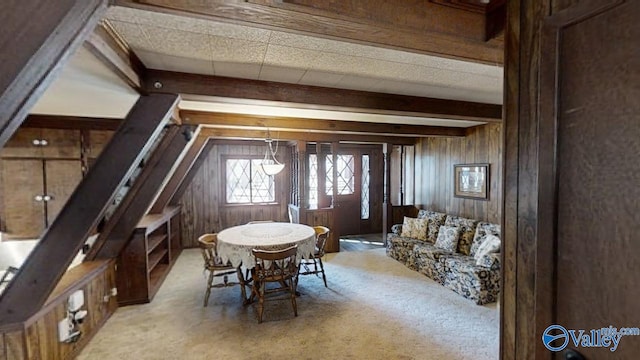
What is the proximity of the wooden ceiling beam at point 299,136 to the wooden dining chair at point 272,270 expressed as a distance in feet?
7.67

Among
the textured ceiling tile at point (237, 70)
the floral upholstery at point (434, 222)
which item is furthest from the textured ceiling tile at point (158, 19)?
the floral upholstery at point (434, 222)

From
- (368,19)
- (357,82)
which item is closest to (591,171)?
(368,19)

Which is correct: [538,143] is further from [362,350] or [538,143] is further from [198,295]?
[198,295]

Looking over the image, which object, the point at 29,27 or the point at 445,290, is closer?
the point at 29,27

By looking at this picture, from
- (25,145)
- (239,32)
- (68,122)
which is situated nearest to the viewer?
(239,32)

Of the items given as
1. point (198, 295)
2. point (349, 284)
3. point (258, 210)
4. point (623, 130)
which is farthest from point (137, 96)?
point (258, 210)

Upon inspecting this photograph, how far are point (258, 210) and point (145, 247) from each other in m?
3.31

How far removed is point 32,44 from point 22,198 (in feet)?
11.3

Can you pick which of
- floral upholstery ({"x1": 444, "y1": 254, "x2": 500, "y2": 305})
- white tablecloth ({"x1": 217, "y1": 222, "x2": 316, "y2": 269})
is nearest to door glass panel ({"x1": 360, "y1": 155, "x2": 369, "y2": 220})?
white tablecloth ({"x1": 217, "y1": 222, "x2": 316, "y2": 269})

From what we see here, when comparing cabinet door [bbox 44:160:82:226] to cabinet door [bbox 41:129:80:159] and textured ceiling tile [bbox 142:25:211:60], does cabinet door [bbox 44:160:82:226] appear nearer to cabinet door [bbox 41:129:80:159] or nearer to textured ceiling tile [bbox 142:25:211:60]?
cabinet door [bbox 41:129:80:159]

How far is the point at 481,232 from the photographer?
14.0 ft

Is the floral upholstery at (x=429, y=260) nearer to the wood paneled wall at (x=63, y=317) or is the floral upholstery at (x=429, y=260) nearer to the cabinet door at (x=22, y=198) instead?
the wood paneled wall at (x=63, y=317)

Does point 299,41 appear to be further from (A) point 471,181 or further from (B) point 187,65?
(A) point 471,181

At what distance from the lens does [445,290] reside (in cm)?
391
